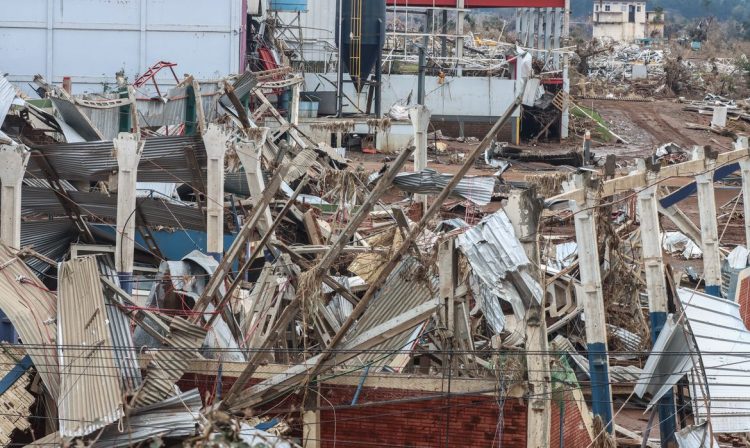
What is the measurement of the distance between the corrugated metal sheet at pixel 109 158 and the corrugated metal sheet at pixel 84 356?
11.0ft

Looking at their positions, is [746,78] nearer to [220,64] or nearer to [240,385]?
[220,64]

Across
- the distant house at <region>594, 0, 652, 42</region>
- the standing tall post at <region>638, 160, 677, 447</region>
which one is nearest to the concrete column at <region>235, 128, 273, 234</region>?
the standing tall post at <region>638, 160, 677, 447</region>

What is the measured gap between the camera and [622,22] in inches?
3780

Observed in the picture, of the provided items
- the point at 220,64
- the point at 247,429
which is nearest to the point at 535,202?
the point at 247,429

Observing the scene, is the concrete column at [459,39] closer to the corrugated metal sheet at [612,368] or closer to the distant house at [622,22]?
the corrugated metal sheet at [612,368]

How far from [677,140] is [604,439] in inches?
1096

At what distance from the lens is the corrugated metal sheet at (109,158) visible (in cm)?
1475

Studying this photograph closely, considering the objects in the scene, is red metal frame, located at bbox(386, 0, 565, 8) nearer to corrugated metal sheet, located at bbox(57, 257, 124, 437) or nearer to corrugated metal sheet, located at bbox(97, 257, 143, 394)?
corrugated metal sheet, located at bbox(97, 257, 143, 394)

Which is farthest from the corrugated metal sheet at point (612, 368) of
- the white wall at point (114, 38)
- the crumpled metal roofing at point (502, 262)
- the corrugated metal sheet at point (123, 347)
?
the white wall at point (114, 38)

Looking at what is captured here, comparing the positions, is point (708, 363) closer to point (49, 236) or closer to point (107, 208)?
point (107, 208)

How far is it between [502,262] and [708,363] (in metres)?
2.55

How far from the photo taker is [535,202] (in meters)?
11.6

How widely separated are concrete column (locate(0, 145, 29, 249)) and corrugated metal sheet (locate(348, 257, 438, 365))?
3726 mm

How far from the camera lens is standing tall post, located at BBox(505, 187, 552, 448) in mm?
11406
